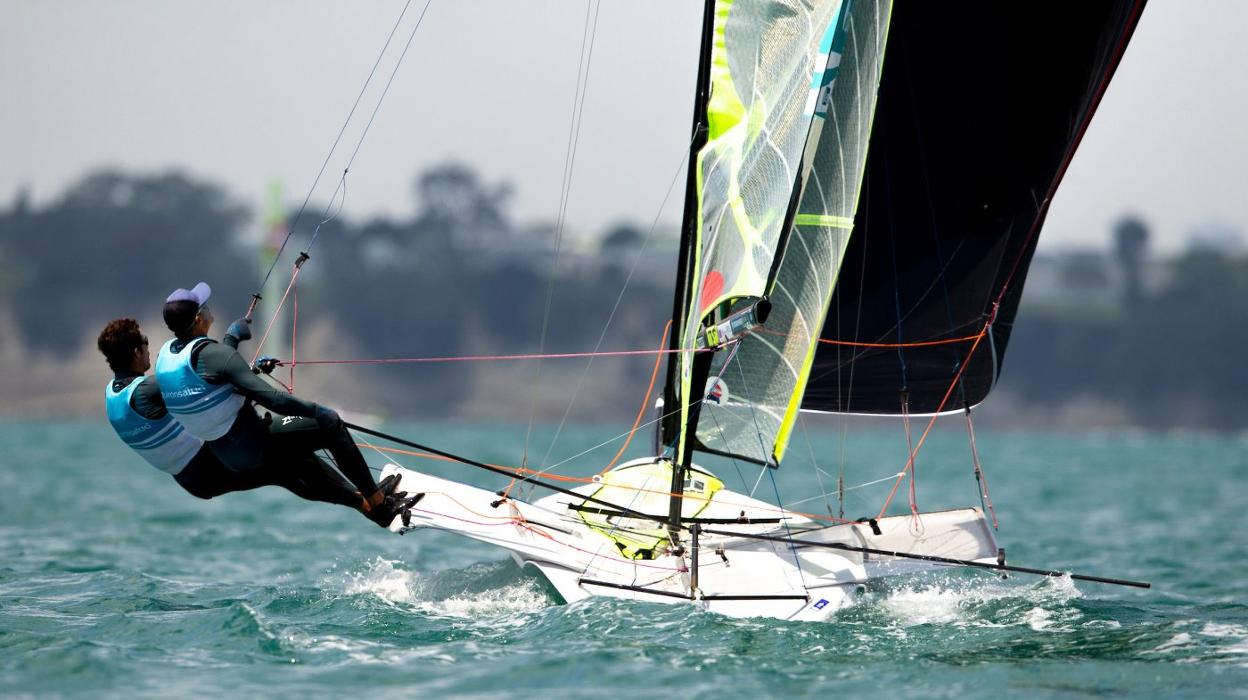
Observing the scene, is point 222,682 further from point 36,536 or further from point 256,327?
point 256,327

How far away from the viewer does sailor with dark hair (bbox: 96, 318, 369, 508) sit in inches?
253

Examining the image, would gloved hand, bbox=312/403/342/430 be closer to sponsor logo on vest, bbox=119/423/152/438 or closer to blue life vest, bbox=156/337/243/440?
blue life vest, bbox=156/337/243/440

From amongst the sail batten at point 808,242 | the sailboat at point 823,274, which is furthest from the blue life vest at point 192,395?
the sail batten at point 808,242

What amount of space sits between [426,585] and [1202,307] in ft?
282

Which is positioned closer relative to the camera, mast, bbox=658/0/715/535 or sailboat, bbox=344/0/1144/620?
sailboat, bbox=344/0/1144/620

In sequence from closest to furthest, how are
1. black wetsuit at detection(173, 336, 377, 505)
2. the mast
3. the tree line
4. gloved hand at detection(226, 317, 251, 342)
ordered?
black wetsuit at detection(173, 336, 377, 505), gloved hand at detection(226, 317, 251, 342), the mast, the tree line

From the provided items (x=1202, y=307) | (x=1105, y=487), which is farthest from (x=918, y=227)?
(x=1202, y=307)

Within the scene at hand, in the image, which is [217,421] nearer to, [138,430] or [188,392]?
[188,392]

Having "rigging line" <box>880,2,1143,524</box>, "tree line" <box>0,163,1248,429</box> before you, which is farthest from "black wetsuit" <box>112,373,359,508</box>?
"tree line" <box>0,163,1248,429</box>

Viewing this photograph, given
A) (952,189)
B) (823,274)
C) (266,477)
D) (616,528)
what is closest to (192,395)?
(266,477)

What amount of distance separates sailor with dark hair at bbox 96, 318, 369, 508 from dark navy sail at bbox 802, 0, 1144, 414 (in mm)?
3500

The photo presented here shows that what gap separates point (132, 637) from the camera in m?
6.15

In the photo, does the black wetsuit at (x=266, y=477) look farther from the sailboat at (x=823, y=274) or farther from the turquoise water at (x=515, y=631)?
the turquoise water at (x=515, y=631)

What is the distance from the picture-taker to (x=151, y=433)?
645 centimetres
